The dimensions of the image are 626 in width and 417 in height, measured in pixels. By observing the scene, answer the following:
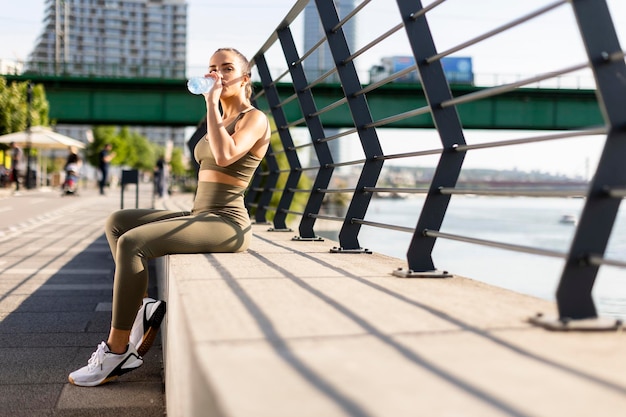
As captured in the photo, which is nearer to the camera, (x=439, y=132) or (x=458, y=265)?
(x=439, y=132)

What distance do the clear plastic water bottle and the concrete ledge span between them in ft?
3.59

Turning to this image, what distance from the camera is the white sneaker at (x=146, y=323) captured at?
366 cm

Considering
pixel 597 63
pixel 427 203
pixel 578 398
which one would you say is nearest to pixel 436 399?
pixel 578 398

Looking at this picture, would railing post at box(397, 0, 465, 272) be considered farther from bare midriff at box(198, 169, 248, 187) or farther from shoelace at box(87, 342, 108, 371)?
shoelace at box(87, 342, 108, 371)

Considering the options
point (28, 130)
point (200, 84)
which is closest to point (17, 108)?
point (28, 130)

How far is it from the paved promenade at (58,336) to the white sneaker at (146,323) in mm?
174

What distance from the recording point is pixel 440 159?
11.7 feet

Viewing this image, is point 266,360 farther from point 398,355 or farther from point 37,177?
point 37,177

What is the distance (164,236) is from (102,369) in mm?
654

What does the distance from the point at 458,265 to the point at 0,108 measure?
82.4 feet

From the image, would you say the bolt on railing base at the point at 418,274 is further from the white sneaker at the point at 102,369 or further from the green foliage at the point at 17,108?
the green foliage at the point at 17,108

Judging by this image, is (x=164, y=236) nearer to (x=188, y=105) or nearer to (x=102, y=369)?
(x=102, y=369)

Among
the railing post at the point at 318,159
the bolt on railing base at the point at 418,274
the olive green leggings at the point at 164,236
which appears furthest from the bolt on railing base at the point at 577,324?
the railing post at the point at 318,159

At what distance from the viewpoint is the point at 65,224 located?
1455 centimetres
